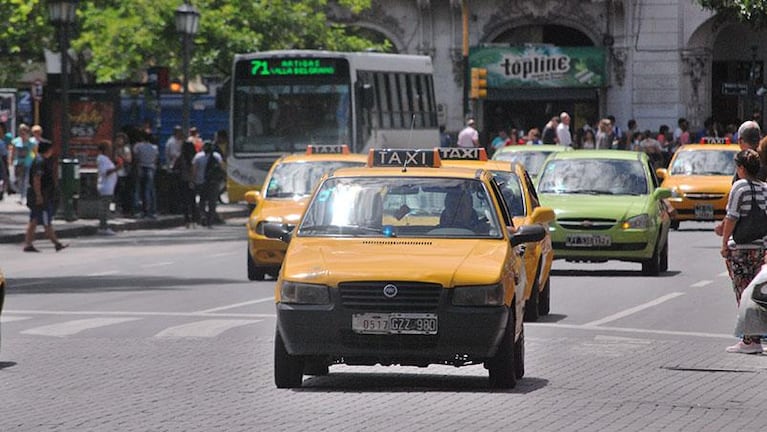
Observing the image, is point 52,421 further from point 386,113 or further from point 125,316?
point 386,113

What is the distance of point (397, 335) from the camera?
1256 cm

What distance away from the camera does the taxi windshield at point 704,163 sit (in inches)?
1479

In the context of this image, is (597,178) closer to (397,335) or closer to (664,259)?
(664,259)

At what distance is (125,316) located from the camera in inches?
770

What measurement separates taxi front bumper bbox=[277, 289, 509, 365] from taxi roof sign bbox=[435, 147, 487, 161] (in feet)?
26.0

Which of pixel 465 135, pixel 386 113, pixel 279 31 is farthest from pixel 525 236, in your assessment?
pixel 279 31

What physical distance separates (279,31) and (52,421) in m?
40.8

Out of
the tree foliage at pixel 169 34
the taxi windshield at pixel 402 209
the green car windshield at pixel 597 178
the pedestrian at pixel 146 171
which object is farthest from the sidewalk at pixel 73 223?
the taxi windshield at pixel 402 209

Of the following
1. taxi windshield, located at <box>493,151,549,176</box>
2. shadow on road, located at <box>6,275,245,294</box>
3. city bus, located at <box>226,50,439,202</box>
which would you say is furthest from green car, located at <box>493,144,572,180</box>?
shadow on road, located at <box>6,275,245,294</box>

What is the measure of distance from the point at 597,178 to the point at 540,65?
36582 mm

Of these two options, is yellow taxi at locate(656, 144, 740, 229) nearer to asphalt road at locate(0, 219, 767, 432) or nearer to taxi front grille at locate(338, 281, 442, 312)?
asphalt road at locate(0, 219, 767, 432)

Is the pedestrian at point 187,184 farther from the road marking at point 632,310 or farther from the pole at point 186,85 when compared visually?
the road marking at point 632,310

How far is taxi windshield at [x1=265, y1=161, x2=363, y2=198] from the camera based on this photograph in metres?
25.0

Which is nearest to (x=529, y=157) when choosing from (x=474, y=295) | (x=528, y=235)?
(x=528, y=235)
